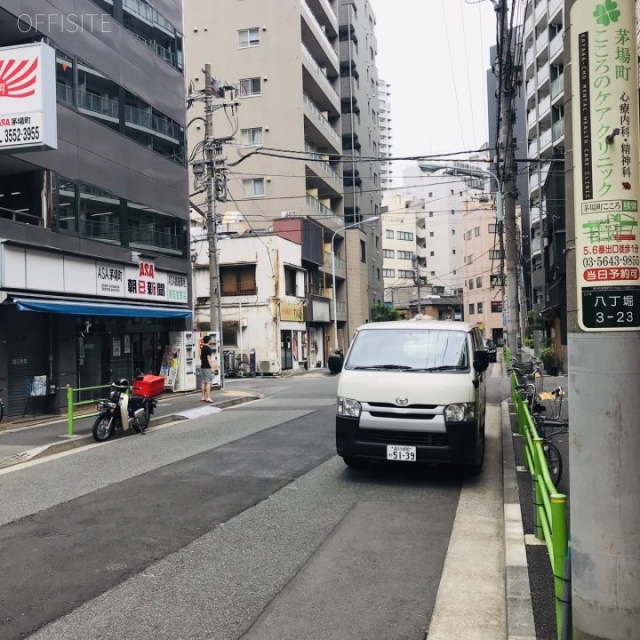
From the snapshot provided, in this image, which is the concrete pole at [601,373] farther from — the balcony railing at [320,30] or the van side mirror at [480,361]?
the balcony railing at [320,30]

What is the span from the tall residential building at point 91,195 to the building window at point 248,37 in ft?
66.6

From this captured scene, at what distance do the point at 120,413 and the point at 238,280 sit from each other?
23803mm

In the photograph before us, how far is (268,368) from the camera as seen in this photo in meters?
33.8

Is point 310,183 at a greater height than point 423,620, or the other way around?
point 310,183

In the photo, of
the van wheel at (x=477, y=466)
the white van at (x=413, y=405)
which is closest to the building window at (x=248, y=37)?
the white van at (x=413, y=405)

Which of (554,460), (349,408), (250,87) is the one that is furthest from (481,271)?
(349,408)

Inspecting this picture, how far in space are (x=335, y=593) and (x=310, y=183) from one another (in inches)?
1636

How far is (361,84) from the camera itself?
199 feet

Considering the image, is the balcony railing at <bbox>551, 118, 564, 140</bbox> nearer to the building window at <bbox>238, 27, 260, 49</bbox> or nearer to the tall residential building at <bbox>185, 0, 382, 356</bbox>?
the tall residential building at <bbox>185, 0, 382, 356</bbox>

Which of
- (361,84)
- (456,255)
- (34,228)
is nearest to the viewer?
(34,228)

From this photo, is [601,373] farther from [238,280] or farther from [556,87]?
[556,87]

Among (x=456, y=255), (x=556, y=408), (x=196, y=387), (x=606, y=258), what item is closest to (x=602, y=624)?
(x=606, y=258)

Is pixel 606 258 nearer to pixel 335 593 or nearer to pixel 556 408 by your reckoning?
pixel 335 593

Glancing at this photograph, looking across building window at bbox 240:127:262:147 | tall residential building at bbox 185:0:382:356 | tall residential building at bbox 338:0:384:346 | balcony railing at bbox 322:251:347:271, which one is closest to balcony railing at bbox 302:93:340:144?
tall residential building at bbox 185:0:382:356
